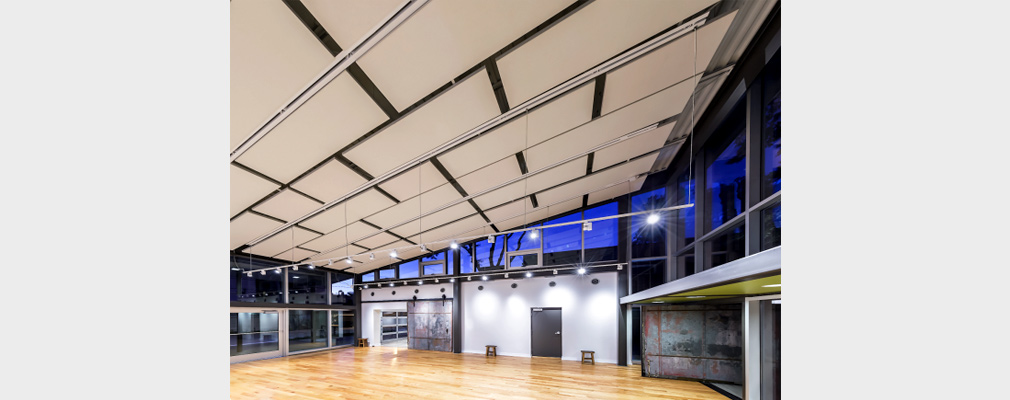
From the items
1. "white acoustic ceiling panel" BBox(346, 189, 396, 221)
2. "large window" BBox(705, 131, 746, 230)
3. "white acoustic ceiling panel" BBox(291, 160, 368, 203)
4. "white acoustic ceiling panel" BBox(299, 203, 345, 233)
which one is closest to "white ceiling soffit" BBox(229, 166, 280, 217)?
"white acoustic ceiling panel" BBox(291, 160, 368, 203)

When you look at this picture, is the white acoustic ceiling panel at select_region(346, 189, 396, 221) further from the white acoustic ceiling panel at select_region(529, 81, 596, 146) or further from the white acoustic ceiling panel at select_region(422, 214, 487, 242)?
the white acoustic ceiling panel at select_region(529, 81, 596, 146)

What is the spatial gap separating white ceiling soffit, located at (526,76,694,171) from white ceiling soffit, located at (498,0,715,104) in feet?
4.44

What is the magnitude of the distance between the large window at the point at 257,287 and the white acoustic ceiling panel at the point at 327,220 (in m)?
3.52

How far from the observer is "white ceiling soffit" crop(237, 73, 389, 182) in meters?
3.48

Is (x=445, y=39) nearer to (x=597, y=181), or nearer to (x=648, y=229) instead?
(x=597, y=181)

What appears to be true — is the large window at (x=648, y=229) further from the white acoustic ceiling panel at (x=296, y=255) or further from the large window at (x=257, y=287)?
the large window at (x=257, y=287)

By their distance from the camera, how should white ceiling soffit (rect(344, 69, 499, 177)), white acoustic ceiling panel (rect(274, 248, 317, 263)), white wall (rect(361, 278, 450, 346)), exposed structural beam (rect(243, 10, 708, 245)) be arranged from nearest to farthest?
exposed structural beam (rect(243, 10, 708, 245)) < white ceiling soffit (rect(344, 69, 499, 177)) < white acoustic ceiling panel (rect(274, 248, 317, 263)) < white wall (rect(361, 278, 450, 346))

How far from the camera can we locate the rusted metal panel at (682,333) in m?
6.91

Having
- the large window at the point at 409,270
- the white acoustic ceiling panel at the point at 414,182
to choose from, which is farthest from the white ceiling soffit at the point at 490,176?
the large window at the point at 409,270
